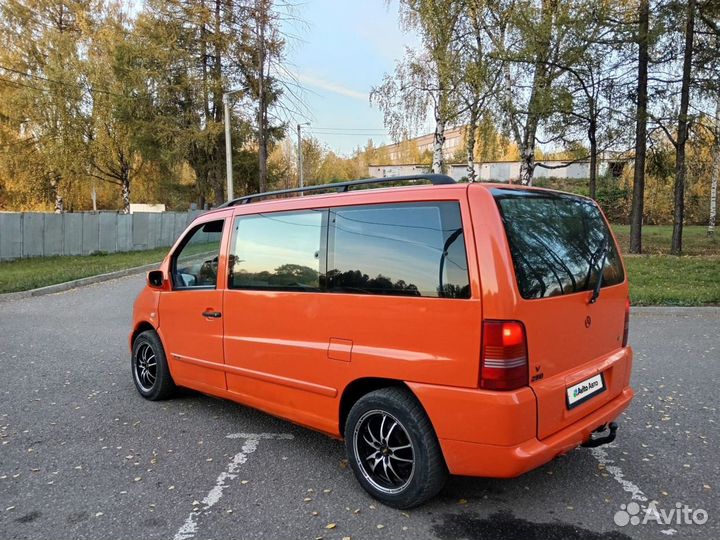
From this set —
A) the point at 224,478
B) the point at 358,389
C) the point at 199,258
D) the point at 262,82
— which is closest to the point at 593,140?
the point at 262,82

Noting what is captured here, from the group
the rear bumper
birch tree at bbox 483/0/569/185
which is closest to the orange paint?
the rear bumper

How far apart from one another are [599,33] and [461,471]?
1609 cm

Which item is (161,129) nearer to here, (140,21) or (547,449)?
(140,21)

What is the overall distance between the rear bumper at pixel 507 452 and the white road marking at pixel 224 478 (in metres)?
1.44

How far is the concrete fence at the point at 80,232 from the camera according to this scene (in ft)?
59.7

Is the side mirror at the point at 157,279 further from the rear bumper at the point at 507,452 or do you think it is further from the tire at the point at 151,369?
the rear bumper at the point at 507,452

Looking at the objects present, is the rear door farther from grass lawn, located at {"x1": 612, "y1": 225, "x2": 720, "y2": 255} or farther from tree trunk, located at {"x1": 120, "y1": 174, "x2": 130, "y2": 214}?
tree trunk, located at {"x1": 120, "y1": 174, "x2": 130, "y2": 214}

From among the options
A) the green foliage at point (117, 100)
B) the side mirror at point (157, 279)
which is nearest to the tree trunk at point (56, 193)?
the green foliage at point (117, 100)

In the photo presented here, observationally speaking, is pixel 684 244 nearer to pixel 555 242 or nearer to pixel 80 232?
pixel 555 242

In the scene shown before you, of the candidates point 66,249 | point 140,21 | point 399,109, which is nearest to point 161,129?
point 140,21

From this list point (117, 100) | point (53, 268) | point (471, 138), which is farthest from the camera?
point (117, 100)

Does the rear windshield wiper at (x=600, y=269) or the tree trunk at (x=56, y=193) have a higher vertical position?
the tree trunk at (x=56, y=193)

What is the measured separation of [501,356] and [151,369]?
12.1 feet

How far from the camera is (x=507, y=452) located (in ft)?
8.16
